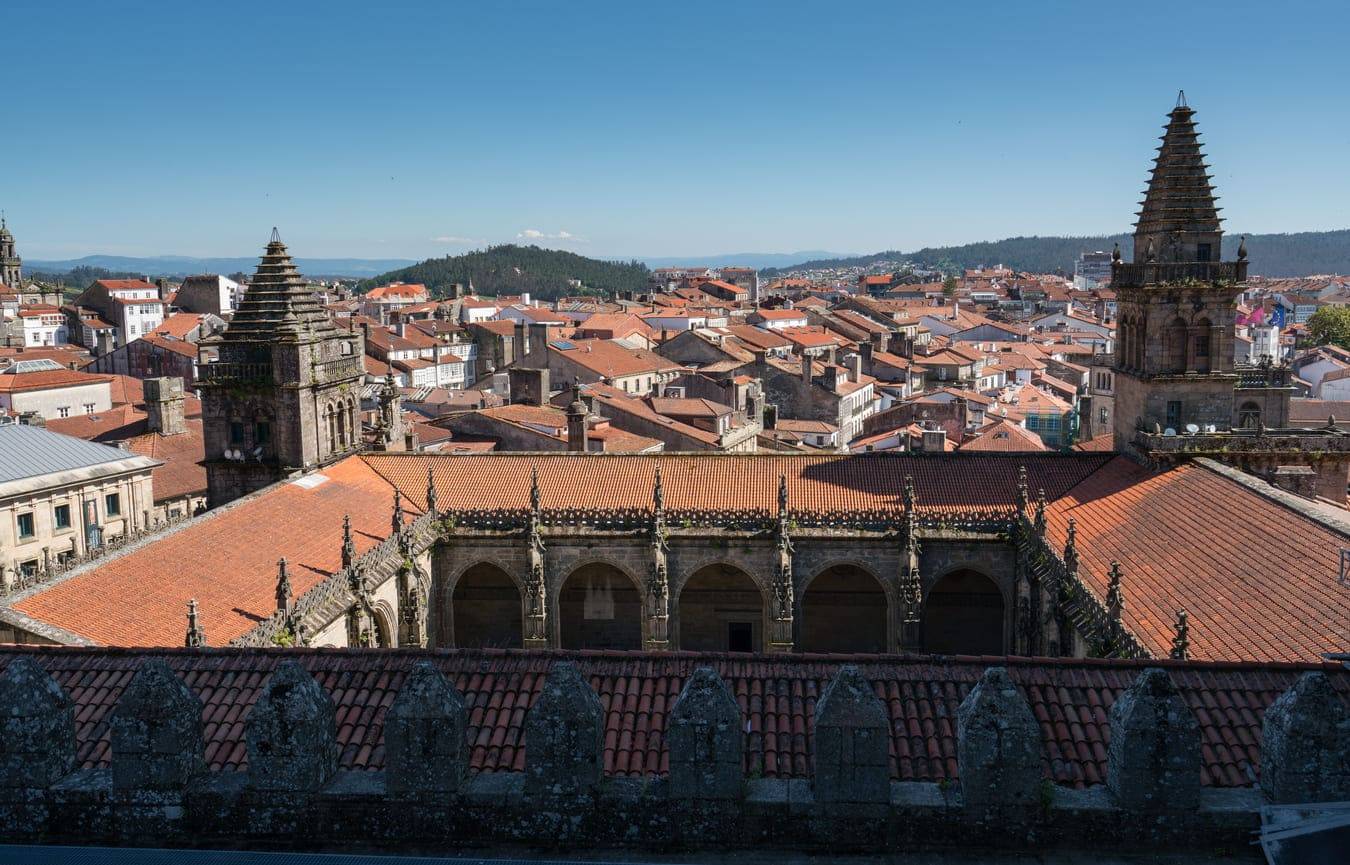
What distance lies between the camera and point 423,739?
30.8ft

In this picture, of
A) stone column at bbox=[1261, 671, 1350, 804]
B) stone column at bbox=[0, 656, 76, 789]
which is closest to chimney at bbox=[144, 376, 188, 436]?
stone column at bbox=[0, 656, 76, 789]

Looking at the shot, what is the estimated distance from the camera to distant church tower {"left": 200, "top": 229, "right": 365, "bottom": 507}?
3609 cm

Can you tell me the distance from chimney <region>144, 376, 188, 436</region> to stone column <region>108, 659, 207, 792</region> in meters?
49.6

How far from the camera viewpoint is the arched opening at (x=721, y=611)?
36.4m

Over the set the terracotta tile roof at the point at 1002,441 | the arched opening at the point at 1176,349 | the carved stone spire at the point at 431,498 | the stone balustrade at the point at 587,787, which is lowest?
the terracotta tile roof at the point at 1002,441

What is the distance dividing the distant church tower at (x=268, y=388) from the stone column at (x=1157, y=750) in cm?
3114

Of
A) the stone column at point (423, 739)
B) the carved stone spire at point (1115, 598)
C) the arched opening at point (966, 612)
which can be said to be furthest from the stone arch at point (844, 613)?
the stone column at point (423, 739)

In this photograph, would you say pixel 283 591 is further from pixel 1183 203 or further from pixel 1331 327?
pixel 1331 327

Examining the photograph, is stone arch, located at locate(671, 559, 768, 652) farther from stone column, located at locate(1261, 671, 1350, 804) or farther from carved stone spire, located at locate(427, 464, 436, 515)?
stone column, located at locate(1261, 671, 1350, 804)

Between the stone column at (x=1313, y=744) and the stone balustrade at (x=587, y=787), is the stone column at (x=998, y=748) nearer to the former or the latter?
the stone balustrade at (x=587, y=787)

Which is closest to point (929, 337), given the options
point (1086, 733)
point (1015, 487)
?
point (1015, 487)

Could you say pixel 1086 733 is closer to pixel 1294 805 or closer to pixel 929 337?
pixel 1294 805

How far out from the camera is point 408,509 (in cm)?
3466

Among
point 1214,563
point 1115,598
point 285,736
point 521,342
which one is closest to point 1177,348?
point 1214,563
